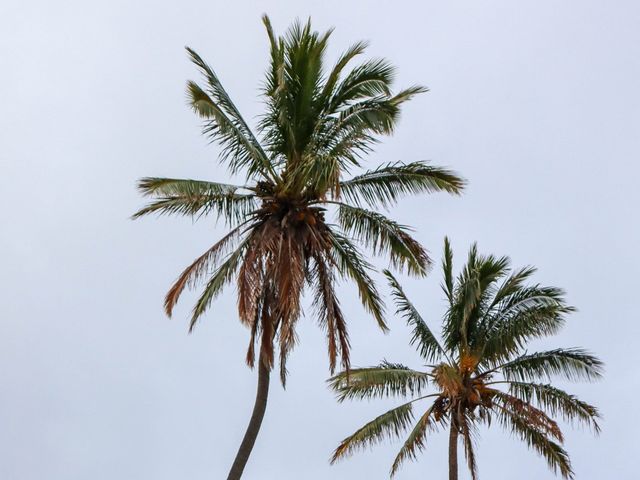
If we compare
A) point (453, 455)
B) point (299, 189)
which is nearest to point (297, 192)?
point (299, 189)

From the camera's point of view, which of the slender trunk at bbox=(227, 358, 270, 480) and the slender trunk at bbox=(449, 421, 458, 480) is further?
the slender trunk at bbox=(449, 421, 458, 480)

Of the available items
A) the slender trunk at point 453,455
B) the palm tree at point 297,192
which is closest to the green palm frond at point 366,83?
the palm tree at point 297,192

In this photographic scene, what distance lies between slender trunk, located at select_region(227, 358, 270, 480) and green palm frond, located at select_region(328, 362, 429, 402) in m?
4.33

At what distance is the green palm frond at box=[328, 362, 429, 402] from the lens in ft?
74.0

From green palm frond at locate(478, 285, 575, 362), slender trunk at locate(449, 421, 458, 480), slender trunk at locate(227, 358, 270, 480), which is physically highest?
green palm frond at locate(478, 285, 575, 362)

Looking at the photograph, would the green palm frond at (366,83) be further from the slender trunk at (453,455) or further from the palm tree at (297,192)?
the slender trunk at (453,455)

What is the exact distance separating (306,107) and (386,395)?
27.9ft

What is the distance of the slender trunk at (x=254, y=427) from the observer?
17750mm

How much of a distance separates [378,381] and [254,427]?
542cm

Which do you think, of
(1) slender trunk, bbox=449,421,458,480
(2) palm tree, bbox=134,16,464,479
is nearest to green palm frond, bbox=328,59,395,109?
(2) palm tree, bbox=134,16,464,479

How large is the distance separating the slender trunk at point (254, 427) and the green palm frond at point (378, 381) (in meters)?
4.33

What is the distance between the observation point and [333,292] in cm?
1830

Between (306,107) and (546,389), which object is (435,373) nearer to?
(546,389)

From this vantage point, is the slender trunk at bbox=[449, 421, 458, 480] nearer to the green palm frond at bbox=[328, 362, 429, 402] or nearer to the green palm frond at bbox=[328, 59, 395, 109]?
the green palm frond at bbox=[328, 362, 429, 402]
